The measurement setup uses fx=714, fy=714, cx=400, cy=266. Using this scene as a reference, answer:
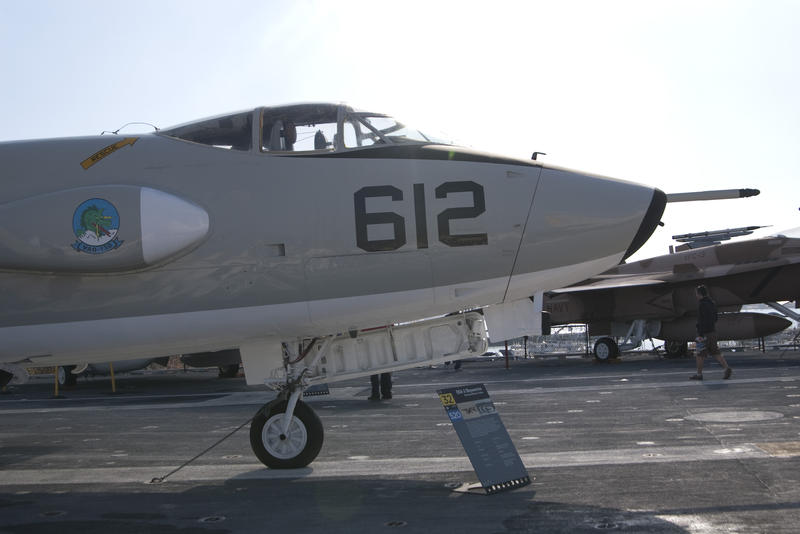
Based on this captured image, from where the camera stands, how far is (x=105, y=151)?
269 inches

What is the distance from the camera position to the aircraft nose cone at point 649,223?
20.4 ft

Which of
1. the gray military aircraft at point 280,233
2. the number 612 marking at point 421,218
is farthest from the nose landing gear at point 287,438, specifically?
the number 612 marking at point 421,218

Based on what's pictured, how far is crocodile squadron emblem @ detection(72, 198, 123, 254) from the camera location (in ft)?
20.3

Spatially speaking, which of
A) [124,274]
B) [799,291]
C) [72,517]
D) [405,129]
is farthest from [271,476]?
[799,291]

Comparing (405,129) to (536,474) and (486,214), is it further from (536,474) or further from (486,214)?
(536,474)

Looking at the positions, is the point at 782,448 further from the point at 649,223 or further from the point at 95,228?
the point at 95,228

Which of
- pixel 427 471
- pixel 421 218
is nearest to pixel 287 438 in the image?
pixel 427 471

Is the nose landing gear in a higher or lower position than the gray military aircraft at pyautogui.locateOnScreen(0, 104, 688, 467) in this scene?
lower

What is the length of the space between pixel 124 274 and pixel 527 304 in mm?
3755

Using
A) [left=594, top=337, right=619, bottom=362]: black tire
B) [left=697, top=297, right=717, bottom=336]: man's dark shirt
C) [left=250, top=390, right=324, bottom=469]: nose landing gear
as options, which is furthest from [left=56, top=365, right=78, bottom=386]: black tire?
[left=697, top=297, right=717, bottom=336]: man's dark shirt

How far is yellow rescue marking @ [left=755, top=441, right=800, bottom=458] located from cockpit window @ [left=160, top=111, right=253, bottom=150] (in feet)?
19.3

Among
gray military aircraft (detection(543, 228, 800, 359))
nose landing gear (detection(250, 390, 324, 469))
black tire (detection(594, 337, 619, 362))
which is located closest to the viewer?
nose landing gear (detection(250, 390, 324, 469))

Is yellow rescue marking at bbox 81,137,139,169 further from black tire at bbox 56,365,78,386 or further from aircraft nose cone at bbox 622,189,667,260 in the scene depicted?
black tire at bbox 56,365,78,386

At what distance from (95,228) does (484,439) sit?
12.6 ft
